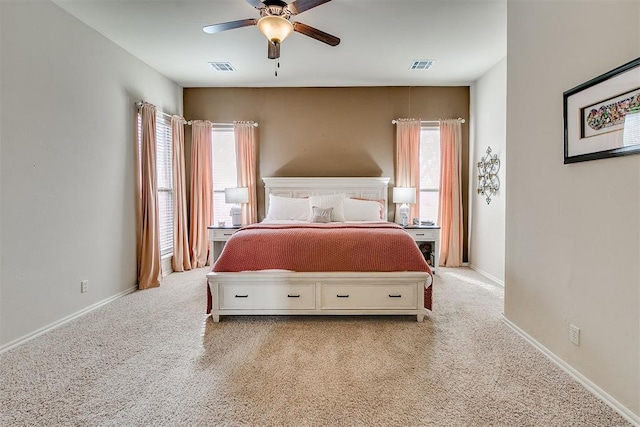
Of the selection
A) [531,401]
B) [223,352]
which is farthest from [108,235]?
[531,401]

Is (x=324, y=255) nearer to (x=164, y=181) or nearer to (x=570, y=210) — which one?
(x=570, y=210)

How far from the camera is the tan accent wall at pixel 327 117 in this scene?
16.5 feet

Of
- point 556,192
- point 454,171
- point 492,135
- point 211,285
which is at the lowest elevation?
point 211,285

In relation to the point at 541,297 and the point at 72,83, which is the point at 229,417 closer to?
the point at 541,297

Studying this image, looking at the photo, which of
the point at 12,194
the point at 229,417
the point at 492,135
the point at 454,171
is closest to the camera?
the point at 229,417

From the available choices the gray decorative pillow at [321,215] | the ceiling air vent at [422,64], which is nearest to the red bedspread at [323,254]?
the gray decorative pillow at [321,215]

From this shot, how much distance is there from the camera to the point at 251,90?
5098 mm

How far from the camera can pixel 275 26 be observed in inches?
96.9

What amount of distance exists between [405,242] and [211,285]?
1831 mm

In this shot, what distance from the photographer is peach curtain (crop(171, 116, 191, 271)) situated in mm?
4672

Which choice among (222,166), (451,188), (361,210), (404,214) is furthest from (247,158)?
(451,188)

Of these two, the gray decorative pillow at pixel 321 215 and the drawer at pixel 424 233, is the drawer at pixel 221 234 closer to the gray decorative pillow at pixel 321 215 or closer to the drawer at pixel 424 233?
the gray decorative pillow at pixel 321 215

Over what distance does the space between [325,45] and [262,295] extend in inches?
113

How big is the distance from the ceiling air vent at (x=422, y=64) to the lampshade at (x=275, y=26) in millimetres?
2236
